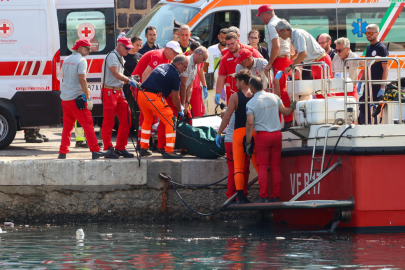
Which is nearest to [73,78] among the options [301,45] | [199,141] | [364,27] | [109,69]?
[109,69]

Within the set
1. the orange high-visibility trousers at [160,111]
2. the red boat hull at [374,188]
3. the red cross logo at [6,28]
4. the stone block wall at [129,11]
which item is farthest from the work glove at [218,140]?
the stone block wall at [129,11]

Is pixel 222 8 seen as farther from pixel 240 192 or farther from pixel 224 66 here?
pixel 240 192

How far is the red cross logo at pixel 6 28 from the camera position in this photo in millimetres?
10938

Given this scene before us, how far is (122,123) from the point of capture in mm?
10156

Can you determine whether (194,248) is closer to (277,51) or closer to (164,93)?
(164,93)

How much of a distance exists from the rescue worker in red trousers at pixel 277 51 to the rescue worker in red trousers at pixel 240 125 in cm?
79

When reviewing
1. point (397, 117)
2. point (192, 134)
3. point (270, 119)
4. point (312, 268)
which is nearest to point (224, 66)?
point (192, 134)

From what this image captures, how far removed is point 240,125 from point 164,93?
136 centimetres

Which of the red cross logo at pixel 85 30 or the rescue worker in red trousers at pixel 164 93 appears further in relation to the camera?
the red cross logo at pixel 85 30

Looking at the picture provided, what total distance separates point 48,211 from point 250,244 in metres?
3.01

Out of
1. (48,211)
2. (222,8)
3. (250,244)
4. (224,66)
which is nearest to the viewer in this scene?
(250,244)

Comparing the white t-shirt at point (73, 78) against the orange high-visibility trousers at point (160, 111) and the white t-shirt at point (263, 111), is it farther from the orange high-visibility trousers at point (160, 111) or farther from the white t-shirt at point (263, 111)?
the white t-shirt at point (263, 111)

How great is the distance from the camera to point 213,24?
12.6 meters

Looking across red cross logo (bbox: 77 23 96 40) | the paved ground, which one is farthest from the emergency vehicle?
red cross logo (bbox: 77 23 96 40)
